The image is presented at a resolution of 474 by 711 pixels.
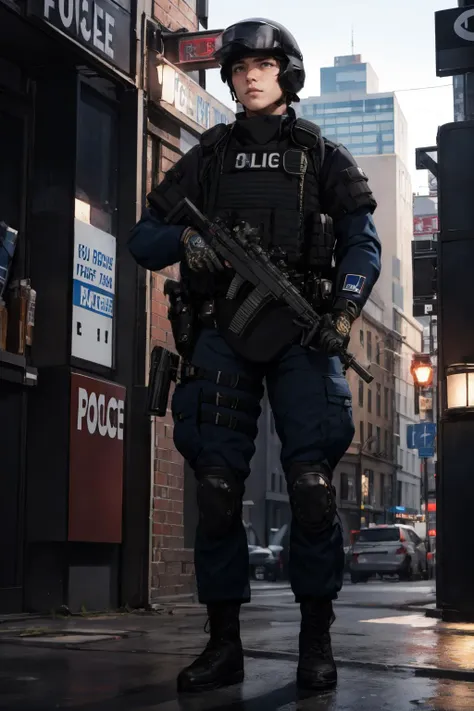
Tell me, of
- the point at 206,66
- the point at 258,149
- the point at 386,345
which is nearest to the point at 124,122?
the point at 206,66

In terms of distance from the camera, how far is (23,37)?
802cm

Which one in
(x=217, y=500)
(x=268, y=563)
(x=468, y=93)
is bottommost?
(x=268, y=563)

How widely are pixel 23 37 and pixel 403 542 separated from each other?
23.2 metres

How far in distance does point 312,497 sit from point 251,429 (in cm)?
40

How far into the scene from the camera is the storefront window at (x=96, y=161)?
8625 millimetres

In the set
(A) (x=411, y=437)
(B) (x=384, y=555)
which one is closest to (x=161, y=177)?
(B) (x=384, y=555)

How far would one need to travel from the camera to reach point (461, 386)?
8.75 meters

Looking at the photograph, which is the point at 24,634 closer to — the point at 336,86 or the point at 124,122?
the point at 124,122

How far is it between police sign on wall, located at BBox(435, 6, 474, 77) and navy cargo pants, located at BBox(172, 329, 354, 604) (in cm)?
567

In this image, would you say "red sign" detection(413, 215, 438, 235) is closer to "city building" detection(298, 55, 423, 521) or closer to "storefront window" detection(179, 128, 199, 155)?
"city building" detection(298, 55, 423, 521)

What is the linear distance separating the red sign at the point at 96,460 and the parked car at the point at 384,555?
20.8 metres

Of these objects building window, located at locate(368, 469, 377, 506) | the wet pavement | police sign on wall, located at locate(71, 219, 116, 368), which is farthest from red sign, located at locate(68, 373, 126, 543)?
building window, located at locate(368, 469, 377, 506)

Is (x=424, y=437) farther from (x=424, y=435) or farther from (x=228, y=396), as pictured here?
(x=228, y=396)

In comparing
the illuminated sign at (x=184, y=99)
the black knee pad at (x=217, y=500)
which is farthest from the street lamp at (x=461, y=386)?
the black knee pad at (x=217, y=500)
